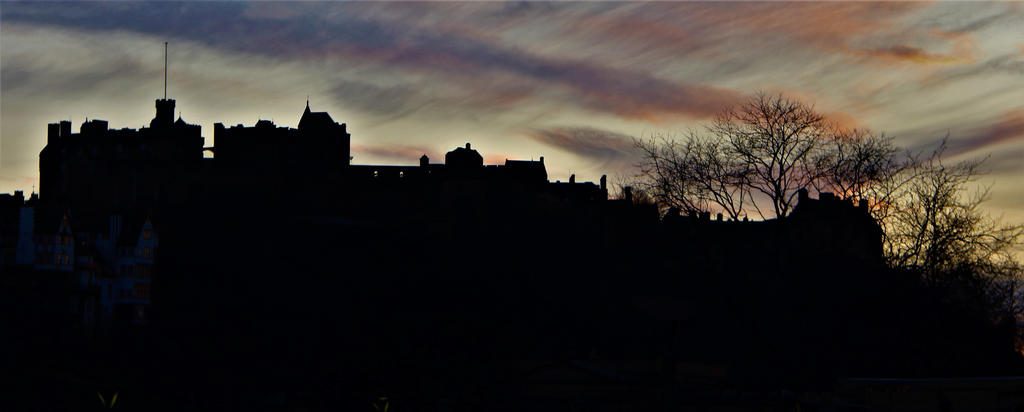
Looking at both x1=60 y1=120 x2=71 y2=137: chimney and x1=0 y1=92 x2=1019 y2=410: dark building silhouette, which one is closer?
x1=0 y1=92 x2=1019 y2=410: dark building silhouette

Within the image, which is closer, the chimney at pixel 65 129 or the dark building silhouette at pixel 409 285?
the dark building silhouette at pixel 409 285

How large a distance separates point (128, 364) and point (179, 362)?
23.7 feet

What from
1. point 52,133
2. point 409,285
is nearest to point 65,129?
point 52,133

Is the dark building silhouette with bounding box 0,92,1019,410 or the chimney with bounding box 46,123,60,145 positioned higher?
the chimney with bounding box 46,123,60,145

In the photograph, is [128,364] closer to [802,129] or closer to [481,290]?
[481,290]

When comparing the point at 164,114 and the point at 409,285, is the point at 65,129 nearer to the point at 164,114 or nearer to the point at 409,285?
the point at 164,114

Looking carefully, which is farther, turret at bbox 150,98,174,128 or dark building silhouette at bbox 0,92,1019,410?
turret at bbox 150,98,174,128

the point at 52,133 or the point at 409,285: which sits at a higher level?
the point at 52,133

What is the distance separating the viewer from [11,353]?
7500cm

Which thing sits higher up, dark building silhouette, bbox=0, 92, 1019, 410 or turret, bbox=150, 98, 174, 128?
turret, bbox=150, 98, 174, 128

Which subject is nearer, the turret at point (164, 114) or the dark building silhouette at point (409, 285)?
the dark building silhouette at point (409, 285)

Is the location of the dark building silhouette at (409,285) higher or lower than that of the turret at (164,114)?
lower

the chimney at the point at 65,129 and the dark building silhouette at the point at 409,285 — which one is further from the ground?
the chimney at the point at 65,129

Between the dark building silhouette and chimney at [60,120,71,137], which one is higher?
chimney at [60,120,71,137]
